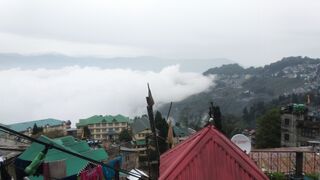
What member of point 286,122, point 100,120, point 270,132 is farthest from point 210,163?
point 100,120

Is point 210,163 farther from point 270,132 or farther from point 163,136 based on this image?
→ point 270,132

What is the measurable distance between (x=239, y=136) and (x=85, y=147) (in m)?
6.08

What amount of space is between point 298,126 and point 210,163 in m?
40.6

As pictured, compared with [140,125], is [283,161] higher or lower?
higher

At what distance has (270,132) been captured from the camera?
52219 millimetres

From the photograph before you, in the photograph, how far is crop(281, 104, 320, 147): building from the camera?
44.1 m

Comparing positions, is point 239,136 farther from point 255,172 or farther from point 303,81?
point 303,81

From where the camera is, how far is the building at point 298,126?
145ft

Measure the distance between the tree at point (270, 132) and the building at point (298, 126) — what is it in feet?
9.03

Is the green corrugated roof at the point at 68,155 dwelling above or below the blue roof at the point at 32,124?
above

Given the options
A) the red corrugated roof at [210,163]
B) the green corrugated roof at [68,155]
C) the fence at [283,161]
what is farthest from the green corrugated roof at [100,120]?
the red corrugated roof at [210,163]

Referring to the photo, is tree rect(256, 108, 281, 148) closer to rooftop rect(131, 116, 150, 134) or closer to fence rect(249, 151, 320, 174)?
rooftop rect(131, 116, 150, 134)

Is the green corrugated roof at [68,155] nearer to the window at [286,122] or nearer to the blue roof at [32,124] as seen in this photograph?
the window at [286,122]

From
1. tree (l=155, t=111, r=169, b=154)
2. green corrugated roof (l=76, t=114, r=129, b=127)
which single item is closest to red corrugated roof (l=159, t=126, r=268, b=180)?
tree (l=155, t=111, r=169, b=154)
